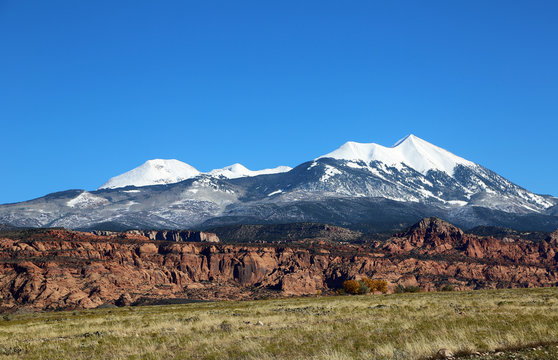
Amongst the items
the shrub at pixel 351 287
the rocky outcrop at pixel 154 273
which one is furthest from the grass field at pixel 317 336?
the shrub at pixel 351 287

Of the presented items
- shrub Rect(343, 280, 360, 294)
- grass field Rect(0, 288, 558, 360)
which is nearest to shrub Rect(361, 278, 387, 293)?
shrub Rect(343, 280, 360, 294)

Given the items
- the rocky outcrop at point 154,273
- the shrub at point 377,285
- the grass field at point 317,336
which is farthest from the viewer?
the shrub at point 377,285

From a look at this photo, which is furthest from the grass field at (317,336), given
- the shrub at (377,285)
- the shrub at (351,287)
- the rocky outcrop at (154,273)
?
the shrub at (377,285)

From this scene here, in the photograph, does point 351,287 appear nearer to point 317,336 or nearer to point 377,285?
point 377,285

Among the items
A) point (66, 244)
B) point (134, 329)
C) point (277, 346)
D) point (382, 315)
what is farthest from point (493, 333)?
point (66, 244)

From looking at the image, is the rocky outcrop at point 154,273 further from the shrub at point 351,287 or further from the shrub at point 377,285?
the shrub at point 351,287

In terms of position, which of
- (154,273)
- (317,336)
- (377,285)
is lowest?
(377,285)

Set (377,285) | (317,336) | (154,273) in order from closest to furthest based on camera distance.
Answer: (317,336) < (377,285) < (154,273)

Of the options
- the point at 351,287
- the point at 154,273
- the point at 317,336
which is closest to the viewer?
the point at 317,336

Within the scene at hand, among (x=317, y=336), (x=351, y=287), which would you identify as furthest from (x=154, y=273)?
(x=317, y=336)

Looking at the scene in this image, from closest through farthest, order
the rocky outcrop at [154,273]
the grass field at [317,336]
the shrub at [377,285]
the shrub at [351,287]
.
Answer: the grass field at [317,336]
the rocky outcrop at [154,273]
the shrub at [351,287]
the shrub at [377,285]

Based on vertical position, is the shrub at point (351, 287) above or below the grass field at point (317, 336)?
below

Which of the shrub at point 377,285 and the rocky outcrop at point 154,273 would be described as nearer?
the rocky outcrop at point 154,273

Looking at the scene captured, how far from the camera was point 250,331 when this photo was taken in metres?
41.7
